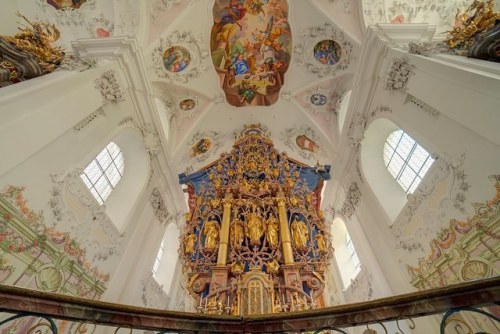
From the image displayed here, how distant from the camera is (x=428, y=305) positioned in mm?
1731

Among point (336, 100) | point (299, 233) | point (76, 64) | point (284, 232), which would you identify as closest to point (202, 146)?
point (76, 64)

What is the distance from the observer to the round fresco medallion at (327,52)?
10266 mm

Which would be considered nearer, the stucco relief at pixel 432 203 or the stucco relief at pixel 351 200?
the stucco relief at pixel 432 203

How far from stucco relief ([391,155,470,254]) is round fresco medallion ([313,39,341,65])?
651cm

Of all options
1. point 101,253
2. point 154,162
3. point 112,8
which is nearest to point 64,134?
point 101,253

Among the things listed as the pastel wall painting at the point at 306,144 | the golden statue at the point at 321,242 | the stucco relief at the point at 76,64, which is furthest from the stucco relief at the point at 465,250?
the stucco relief at the point at 76,64

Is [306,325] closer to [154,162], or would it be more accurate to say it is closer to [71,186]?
[71,186]

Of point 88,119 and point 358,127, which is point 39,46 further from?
point 358,127

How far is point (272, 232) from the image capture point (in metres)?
6.19

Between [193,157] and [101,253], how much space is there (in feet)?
21.5

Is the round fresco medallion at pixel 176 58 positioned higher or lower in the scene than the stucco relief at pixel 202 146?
higher

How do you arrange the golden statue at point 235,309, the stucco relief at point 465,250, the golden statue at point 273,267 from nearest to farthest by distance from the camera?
1. the stucco relief at point 465,250
2. the golden statue at point 235,309
3. the golden statue at point 273,267

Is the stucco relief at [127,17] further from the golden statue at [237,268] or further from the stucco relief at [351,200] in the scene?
the stucco relief at [351,200]

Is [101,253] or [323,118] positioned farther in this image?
[323,118]
